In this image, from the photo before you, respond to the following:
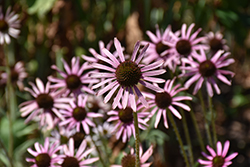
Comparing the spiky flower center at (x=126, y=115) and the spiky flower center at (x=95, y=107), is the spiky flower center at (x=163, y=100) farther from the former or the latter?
the spiky flower center at (x=95, y=107)

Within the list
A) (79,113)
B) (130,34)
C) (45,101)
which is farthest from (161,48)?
(130,34)

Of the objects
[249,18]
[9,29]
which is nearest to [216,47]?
[249,18]

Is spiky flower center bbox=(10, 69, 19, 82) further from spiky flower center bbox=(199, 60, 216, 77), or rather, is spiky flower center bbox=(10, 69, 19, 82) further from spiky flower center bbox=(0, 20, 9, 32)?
spiky flower center bbox=(199, 60, 216, 77)

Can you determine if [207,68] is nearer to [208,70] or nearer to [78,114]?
[208,70]

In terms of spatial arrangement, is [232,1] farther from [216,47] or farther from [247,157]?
[247,157]

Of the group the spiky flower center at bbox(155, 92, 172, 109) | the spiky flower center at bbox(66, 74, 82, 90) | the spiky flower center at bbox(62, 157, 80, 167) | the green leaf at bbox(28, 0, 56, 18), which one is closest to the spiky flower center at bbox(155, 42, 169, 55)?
the spiky flower center at bbox(155, 92, 172, 109)
